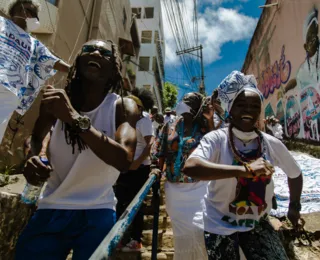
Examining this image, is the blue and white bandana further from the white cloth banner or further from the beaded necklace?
the white cloth banner

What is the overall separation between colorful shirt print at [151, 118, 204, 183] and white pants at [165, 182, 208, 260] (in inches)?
3.9

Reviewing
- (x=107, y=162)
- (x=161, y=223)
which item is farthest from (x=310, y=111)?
(x=107, y=162)

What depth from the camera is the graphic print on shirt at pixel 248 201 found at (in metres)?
1.82

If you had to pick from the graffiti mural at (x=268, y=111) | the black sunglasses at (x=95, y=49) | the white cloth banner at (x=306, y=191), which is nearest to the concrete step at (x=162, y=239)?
Answer: the white cloth banner at (x=306, y=191)

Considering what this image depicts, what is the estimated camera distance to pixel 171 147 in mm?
3229

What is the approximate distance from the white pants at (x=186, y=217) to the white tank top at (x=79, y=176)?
1.36 m

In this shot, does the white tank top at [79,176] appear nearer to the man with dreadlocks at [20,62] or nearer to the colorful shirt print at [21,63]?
the man with dreadlocks at [20,62]

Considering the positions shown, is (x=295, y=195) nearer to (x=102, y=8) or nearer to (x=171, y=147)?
(x=171, y=147)

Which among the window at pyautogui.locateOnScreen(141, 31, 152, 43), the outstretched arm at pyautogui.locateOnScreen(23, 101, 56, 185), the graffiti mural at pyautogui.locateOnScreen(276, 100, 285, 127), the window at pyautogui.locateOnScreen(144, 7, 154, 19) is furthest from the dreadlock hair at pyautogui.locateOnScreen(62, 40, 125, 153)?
the window at pyautogui.locateOnScreen(144, 7, 154, 19)

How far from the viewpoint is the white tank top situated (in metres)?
1.48

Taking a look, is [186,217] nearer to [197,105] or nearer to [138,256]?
[138,256]

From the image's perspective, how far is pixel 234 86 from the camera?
2053 millimetres

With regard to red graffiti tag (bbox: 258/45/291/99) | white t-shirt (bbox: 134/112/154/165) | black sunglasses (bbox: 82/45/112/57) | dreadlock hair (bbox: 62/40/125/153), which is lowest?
white t-shirt (bbox: 134/112/154/165)

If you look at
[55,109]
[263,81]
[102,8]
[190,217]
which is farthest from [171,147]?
[263,81]
